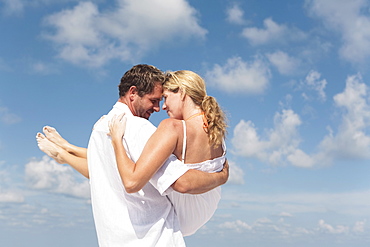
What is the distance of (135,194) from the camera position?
4902mm

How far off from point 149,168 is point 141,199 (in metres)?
0.61

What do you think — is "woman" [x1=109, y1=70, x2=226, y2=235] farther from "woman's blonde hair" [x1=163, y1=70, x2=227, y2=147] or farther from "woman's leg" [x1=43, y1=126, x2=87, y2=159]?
"woman's leg" [x1=43, y1=126, x2=87, y2=159]

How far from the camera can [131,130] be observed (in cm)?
488

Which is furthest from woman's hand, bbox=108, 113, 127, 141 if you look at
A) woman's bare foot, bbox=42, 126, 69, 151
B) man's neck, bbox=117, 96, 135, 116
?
woman's bare foot, bbox=42, 126, 69, 151

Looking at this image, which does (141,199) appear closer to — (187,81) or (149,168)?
(149,168)

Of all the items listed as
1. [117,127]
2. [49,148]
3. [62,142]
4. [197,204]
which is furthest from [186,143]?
[49,148]

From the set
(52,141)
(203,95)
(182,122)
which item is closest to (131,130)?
(182,122)

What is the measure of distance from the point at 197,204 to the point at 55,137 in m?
2.55

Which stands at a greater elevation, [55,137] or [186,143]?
[55,137]

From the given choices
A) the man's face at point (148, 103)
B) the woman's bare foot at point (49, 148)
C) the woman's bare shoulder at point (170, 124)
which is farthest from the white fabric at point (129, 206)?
the woman's bare foot at point (49, 148)

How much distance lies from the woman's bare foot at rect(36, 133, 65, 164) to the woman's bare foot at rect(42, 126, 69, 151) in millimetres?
50

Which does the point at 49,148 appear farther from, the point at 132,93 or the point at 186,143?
the point at 186,143

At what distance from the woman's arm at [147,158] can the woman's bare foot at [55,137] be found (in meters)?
1.94

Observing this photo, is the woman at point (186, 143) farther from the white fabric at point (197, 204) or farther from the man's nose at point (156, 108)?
the man's nose at point (156, 108)
